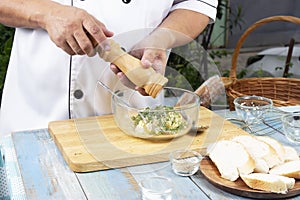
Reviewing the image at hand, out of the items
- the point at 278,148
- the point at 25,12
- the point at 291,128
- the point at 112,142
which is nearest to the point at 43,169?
the point at 112,142

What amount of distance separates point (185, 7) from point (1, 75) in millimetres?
1357

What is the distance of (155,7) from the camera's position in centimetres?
140

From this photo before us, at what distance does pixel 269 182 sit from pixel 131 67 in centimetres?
37

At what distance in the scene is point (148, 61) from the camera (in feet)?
3.71

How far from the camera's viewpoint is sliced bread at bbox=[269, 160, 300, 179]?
102 cm

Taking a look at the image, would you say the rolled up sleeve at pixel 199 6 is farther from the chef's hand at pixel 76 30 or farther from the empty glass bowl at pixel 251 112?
the chef's hand at pixel 76 30

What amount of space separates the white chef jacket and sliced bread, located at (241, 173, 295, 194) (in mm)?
427

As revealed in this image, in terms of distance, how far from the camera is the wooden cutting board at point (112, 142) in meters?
1.13

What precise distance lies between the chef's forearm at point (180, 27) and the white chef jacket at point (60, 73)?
0.07 ft

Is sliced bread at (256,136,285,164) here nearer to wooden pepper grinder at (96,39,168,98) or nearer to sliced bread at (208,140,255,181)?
sliced bread at (208,140,255,181)

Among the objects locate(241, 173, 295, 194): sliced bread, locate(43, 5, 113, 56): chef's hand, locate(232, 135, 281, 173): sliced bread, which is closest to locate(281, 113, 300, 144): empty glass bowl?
locate(232, 135, 281, 173): sliced bread

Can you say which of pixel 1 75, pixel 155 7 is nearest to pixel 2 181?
pixel 155 7

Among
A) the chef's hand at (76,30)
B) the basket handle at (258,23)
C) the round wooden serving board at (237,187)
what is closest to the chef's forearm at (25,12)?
the chef's hand at (76,30)

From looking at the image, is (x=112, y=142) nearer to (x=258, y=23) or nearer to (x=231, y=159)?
(x=231, y=159)
